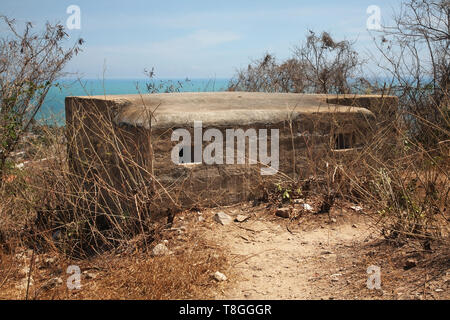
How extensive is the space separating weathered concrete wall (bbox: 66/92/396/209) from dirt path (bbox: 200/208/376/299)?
31 centimetres

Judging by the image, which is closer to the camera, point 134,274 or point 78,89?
point 134,274

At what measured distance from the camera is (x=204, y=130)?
4266mm

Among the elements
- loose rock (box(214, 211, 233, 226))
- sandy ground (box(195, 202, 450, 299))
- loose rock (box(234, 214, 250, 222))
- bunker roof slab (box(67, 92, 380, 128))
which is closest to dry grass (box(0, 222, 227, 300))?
sandy ground (box(195, 202, 450, 299))

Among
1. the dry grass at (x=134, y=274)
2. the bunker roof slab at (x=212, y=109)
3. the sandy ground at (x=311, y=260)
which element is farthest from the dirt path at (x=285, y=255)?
the bunker roof slab at (x=212, y=109)

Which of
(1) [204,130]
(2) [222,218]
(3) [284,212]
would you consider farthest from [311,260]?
(1) [204,130]

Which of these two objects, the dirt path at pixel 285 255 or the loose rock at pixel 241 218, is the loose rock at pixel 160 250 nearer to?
the dirt path at pixel 285 255

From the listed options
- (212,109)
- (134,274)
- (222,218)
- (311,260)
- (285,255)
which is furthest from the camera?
(212,109)

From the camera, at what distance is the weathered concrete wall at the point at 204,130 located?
4.12 meters

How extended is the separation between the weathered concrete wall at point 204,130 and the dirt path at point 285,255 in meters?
0.31

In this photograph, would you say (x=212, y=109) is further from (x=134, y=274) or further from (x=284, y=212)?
(x=134, y=274)

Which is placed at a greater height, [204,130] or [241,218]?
[204,130]

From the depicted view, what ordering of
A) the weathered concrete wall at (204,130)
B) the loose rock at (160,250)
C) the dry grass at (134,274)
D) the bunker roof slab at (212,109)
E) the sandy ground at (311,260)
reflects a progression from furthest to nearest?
the bunker roof slab at (212,109)
the weathered concrete wall at (204,130)
the loose rock at (160,250)
the dry grass at (134,274)
the sandy ground at (311,260)

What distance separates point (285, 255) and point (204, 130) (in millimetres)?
1395

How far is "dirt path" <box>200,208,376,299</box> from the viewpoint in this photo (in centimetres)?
303
